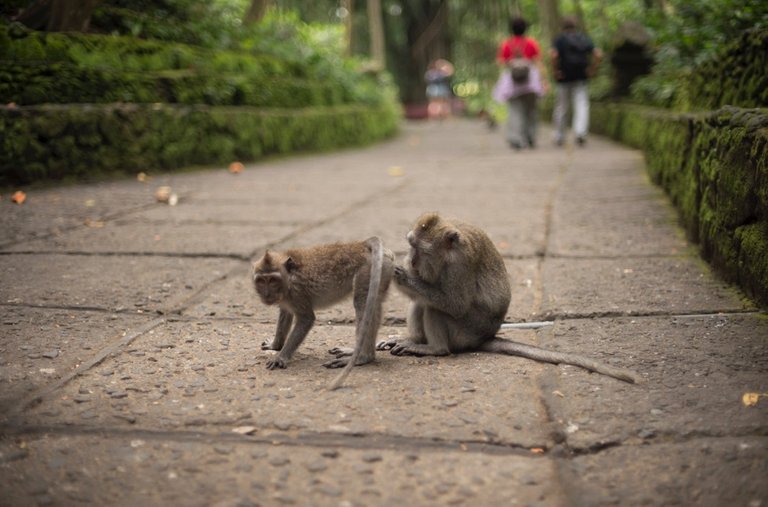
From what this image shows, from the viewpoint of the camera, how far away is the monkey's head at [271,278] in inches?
123

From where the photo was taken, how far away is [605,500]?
1.96 meters

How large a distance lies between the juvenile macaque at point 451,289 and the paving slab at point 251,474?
1.09 meters

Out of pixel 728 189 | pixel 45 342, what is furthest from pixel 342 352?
pixel 728 189

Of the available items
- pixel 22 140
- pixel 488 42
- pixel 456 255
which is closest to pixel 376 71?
pixel 488 42

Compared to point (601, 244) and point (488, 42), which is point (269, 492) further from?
point (488, 42)

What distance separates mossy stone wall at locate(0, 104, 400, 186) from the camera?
282 inches

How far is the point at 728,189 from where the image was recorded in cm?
379

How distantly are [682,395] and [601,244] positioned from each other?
2675mm

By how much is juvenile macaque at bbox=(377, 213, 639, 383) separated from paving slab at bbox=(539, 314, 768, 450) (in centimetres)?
29

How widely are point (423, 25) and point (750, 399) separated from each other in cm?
3461

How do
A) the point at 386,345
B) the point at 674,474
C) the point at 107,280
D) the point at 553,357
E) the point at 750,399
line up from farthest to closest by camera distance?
the point at 107,280 < the point at 386,345 < the point at 553,357 < the point at 750,399 < the point at 674,474

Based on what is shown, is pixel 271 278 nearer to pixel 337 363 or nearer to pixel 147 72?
pixel 337 363

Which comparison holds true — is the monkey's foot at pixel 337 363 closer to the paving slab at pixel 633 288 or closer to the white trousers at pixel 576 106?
the paving slab at pixel 633 288

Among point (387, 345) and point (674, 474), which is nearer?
point (674, 474)
